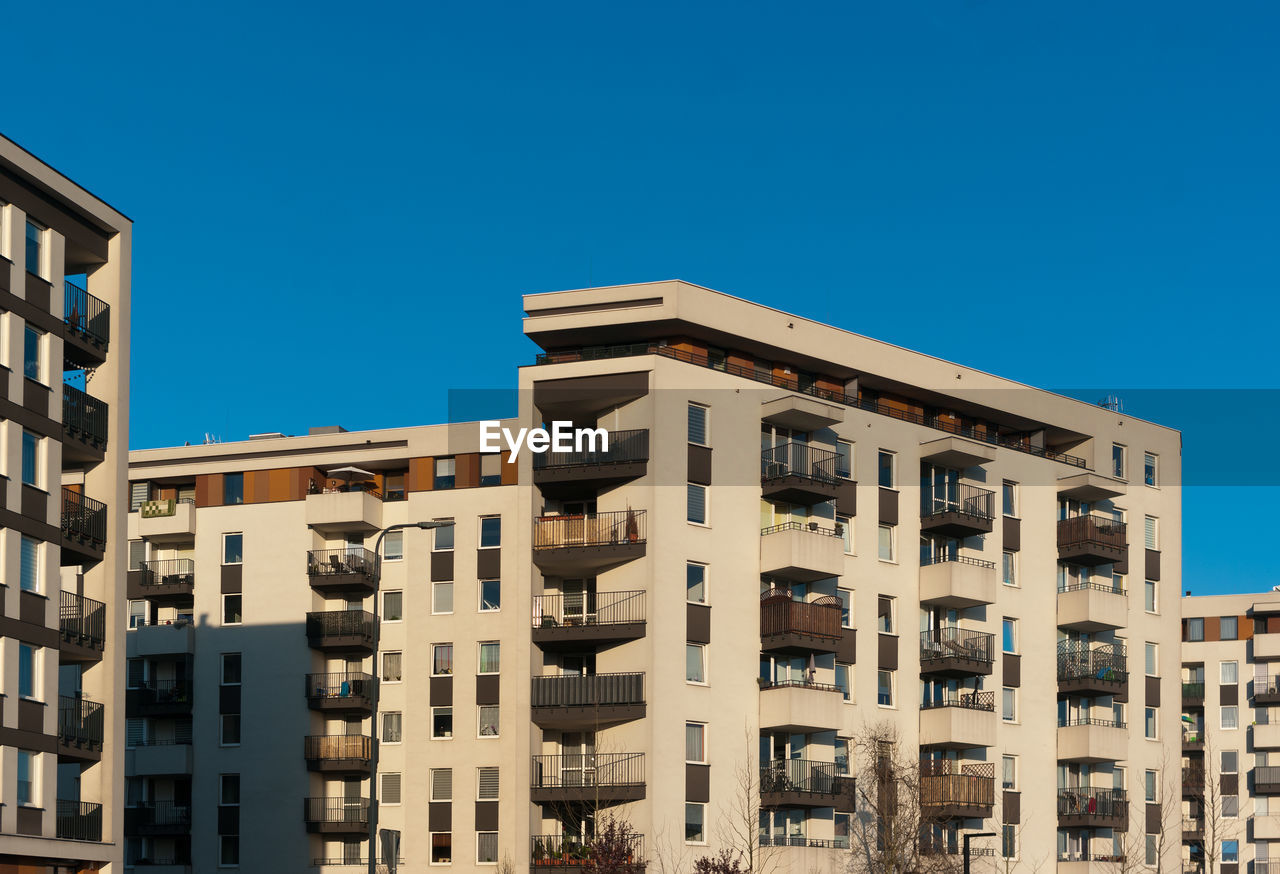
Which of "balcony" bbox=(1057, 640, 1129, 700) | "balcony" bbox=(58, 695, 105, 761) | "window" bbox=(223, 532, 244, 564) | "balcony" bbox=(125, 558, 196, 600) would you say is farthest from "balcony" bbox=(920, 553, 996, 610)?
"balcony" bbox=(58, 695, 105, 761)

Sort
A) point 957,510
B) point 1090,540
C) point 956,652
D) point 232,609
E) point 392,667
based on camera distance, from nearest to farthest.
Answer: point 392,667 < point 956,652 < point 957,510 < point 232,609 < point 1090,540

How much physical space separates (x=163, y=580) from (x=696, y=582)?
24513 mm

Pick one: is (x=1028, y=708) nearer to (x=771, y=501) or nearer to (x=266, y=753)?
(x=771, y=501)

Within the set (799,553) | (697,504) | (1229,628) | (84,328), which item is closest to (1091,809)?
(799,553)

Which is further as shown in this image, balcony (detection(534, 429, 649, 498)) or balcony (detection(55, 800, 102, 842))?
balcony (detection(534, 429, 649, 498))

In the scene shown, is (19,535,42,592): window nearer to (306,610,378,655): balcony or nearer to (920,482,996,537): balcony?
(306,610,378,655): balcony

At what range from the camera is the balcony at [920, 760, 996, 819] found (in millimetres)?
75875

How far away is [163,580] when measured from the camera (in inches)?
3221

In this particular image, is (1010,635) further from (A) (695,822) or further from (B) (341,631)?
(B) (341,631)

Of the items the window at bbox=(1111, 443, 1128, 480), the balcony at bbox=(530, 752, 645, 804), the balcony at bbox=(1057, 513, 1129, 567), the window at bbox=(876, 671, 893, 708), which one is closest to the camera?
the balcony at bbox=(530, 752, 645, 804)

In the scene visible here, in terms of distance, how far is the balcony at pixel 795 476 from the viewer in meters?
72.7

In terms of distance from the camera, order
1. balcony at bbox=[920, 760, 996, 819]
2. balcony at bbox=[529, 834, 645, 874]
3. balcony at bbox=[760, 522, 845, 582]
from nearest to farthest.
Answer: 1. balcony at bbox=[529, 834, 645, 874]
2. balcony at bbox=[760, 522, 845, 582]
3. balcony at bbox=[920, 760, 996, 819]

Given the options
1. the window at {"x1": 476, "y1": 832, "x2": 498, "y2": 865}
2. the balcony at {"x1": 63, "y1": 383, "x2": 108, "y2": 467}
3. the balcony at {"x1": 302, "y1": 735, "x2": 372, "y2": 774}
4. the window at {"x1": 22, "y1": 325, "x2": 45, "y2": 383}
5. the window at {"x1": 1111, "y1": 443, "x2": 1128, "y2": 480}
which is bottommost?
the window at {"x1": 476, "y1": 832, "x2": 498, "y2": 865}

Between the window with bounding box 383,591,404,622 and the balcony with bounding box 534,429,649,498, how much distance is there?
951 cm
